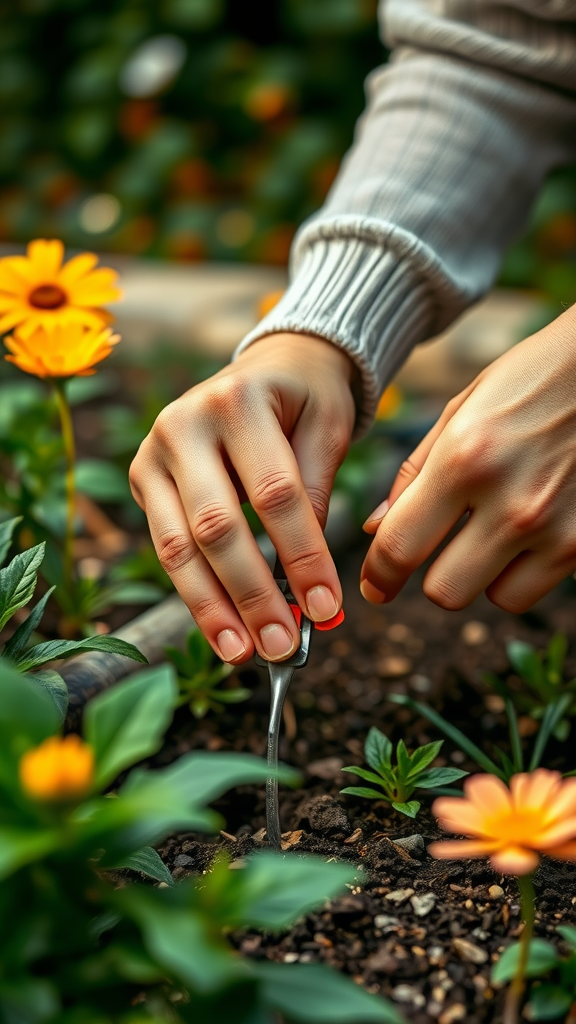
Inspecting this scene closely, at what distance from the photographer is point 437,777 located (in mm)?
822

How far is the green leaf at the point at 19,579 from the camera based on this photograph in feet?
2.64

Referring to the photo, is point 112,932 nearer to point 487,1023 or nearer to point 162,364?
point 487,1023

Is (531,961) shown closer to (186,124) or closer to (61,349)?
(61,349)

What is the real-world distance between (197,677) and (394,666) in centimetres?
32

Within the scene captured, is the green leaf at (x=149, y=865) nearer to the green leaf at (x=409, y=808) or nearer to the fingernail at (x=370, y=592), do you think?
the green leaf at (x=409, y=808)

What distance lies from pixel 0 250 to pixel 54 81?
2.76 feet

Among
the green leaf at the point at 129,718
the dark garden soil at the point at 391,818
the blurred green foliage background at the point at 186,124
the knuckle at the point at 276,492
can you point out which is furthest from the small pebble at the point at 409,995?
the blurred green foliage background at the point at 186,124

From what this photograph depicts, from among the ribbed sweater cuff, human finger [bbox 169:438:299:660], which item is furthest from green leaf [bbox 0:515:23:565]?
the ribbed sweater cuff

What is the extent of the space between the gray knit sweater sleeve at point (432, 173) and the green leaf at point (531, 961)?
61cm

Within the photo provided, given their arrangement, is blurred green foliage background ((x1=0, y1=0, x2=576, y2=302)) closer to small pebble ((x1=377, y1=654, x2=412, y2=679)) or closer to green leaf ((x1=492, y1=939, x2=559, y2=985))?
small pebble ((x1=377, y1=654, x2=412, y2=679))

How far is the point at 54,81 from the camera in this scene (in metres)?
3.19

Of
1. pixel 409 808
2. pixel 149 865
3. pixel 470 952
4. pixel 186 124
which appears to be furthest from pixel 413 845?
pixel 186 124

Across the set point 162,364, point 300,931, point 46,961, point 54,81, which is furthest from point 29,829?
point 54,81

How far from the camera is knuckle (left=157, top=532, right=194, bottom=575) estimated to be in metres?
0.83
